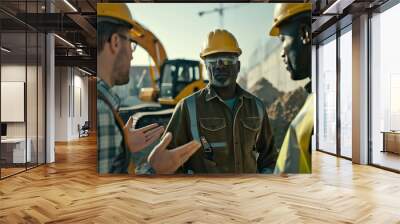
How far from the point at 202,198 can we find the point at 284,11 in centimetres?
352

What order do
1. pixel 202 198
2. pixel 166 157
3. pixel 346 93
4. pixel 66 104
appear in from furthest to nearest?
pixel 66 104
pixel 346 93
pixel 166 157
pixel 202 198

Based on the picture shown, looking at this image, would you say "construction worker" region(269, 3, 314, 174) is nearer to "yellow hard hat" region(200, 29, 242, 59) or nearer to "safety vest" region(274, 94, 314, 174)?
"safety vest" region(274, 94, 314, 174)

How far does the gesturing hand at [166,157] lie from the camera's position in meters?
6.59

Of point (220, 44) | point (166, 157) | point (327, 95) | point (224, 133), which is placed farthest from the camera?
point (327, 95)

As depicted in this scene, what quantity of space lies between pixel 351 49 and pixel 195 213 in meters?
6.19

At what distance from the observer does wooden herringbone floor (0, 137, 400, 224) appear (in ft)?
13.5

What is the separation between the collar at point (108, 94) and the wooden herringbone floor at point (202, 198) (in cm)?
126

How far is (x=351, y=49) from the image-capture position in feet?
28.7

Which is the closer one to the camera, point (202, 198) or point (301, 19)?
point (202, 198)

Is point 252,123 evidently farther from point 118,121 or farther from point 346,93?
point 346,93

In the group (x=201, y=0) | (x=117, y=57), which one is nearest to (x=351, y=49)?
(x=201, y=0)

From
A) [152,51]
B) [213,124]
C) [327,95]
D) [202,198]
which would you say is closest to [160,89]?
[152,51]

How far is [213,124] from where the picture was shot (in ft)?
21.5

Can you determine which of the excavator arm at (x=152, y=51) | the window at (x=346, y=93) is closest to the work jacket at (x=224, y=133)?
the excavator arm at (x=152, y=51)
